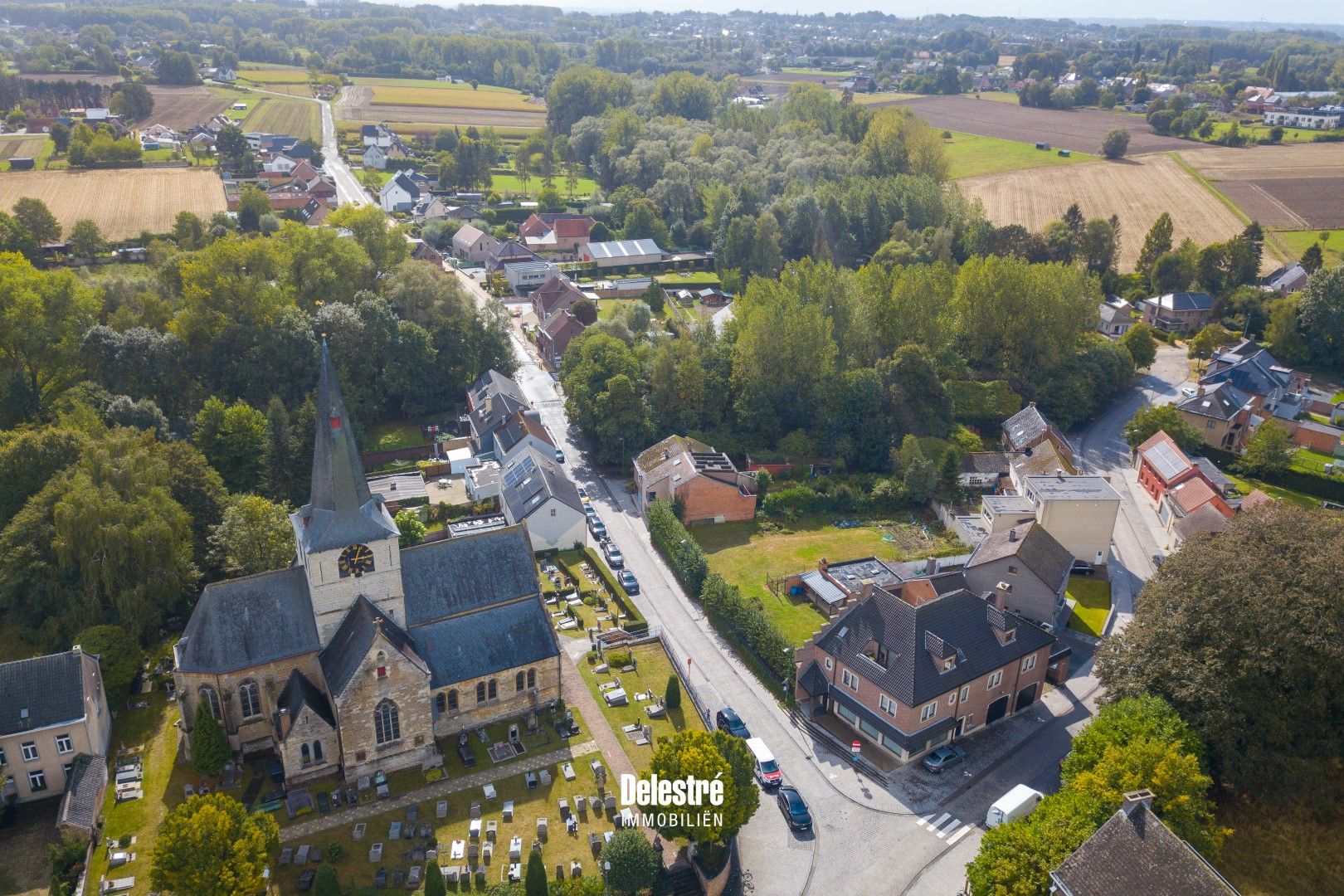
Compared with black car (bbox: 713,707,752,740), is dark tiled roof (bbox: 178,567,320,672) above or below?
above

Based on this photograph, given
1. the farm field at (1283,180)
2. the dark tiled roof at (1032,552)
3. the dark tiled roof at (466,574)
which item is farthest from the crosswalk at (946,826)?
the farm field at (1283,180)

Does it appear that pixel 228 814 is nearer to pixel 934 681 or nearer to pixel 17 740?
pixel 17 740

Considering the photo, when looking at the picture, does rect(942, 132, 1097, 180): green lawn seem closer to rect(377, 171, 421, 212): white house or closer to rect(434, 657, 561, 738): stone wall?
rect(377, 171, 421, 212): white house

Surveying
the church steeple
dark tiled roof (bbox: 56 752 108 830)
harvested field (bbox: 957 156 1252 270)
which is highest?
the church steeple

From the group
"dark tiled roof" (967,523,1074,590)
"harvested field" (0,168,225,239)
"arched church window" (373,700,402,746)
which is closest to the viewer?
"arched church window" (373,700,402,746)

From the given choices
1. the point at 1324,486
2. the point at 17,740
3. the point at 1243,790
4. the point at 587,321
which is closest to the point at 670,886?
the point at 1243,790

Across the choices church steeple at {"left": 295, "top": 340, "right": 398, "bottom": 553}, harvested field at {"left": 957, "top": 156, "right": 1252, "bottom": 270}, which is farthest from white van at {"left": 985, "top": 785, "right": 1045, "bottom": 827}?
harvested field at {"left": 957, "top": 156, "right": 1252, "bottom": 270}

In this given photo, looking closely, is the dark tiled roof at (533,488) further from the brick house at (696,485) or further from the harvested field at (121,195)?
the harvested field at (121,195)

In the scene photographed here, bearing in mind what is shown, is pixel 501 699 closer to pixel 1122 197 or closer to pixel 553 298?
pixel 553 298
